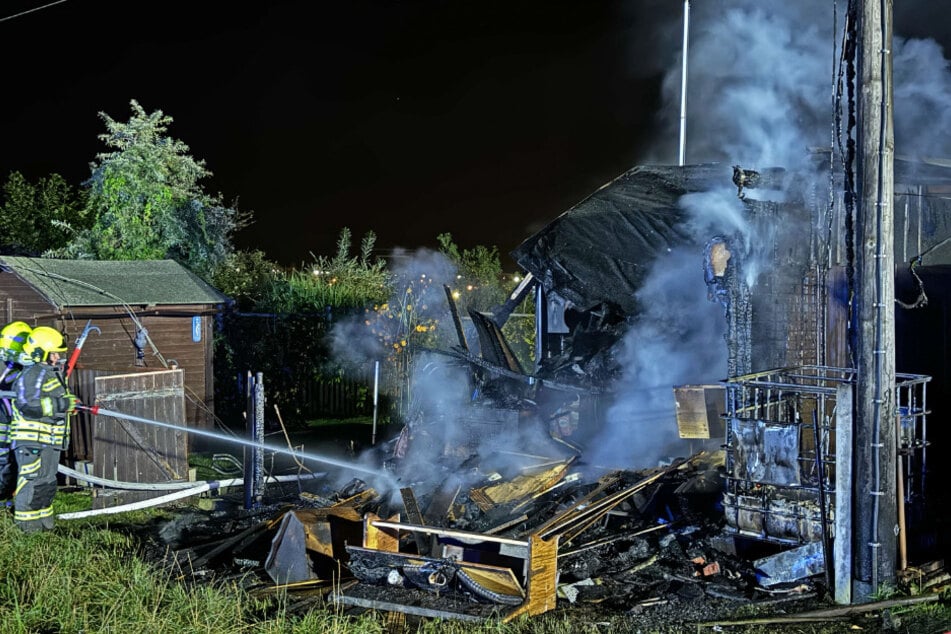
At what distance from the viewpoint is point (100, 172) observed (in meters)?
19.5

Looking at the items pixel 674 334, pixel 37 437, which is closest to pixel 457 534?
pixel 37 437

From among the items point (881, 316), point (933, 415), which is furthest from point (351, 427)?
point (881, 316)

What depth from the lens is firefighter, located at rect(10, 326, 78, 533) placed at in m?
8.29

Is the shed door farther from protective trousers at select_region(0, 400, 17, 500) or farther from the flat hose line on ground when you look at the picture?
protective trousers at select_region(0, 400, 17, 500)

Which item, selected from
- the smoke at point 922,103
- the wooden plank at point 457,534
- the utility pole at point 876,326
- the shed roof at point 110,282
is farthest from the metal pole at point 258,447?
the smoke at point 922,103

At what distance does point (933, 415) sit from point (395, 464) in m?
6.50

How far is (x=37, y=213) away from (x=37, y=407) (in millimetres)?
21627

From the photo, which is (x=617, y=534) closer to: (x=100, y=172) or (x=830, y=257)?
(x=830, y=257)

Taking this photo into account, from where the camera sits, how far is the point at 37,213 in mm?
27266

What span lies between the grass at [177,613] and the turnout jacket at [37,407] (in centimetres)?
193

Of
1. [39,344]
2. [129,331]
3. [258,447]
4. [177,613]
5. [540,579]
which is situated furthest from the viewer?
[129,331]

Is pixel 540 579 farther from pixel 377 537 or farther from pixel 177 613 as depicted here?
pixel 177 613

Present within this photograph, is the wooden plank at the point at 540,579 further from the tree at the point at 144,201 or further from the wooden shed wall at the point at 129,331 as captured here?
the tree at the point at 144,201

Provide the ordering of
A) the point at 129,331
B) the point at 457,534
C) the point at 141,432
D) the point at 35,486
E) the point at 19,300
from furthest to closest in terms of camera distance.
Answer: the point at 129,331, the point at 19,300, the point at 141,432, the point at 35,486, the point at 457,534
